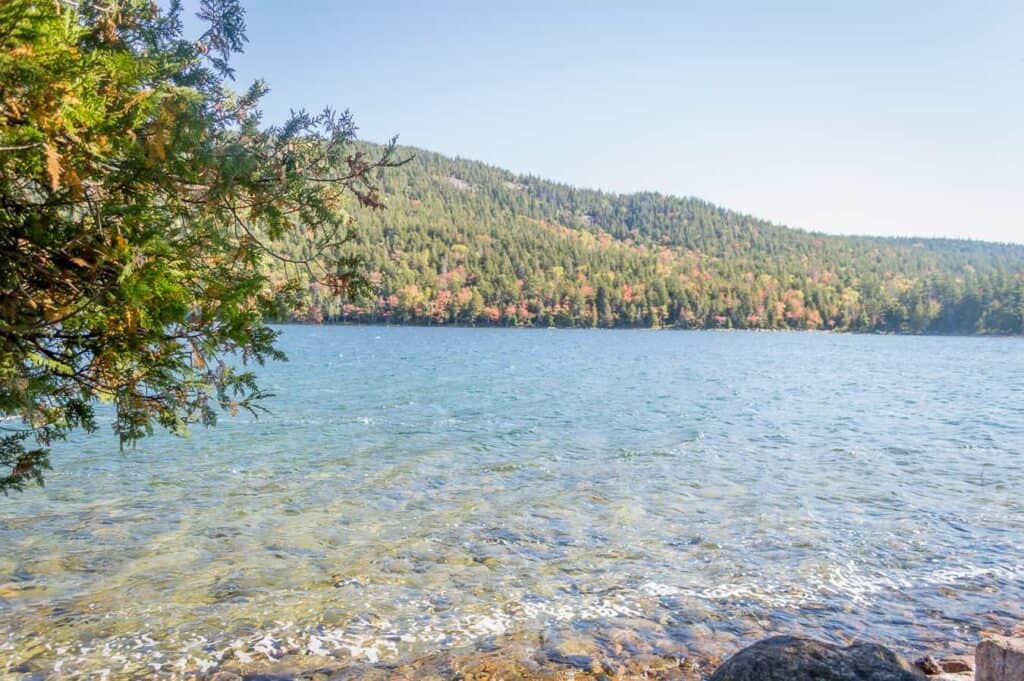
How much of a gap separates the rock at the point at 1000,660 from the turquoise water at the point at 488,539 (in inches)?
120

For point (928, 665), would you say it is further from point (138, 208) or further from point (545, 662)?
point (138, 208)

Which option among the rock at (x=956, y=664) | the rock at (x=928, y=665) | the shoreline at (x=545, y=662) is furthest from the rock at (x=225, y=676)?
the rock at (x=956, y=664)

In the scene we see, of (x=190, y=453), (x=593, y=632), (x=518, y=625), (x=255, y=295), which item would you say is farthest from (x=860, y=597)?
(x=190, y=453)

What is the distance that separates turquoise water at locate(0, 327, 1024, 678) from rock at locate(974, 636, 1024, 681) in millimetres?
3050

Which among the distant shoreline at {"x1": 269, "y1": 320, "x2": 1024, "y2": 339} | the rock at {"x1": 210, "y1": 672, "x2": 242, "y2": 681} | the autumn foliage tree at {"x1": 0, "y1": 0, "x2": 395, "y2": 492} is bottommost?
the distant shoreline at {"x1": 269, "y1": 320, "x2": 1024, "y2": 339}

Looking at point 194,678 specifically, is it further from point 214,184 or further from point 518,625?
point 214,184

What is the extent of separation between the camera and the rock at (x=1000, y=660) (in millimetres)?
5883

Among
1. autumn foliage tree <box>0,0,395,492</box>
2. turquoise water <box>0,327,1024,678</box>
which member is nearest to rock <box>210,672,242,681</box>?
turquoise water <box>0,327,1024,678</box>

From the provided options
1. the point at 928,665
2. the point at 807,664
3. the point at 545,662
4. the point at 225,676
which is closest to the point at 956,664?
the point at 928,665

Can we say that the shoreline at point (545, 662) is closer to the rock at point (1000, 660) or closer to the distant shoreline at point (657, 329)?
the rock at point (1000, 660)

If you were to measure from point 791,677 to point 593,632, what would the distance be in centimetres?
393

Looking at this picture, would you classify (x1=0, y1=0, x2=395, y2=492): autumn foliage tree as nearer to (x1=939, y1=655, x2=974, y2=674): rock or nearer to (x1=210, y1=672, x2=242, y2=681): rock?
(x1=210, y1=672, x2=242, y2=681): rock

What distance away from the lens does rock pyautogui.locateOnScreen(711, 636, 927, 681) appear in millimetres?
5348

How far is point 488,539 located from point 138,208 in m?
Result: 9.84
